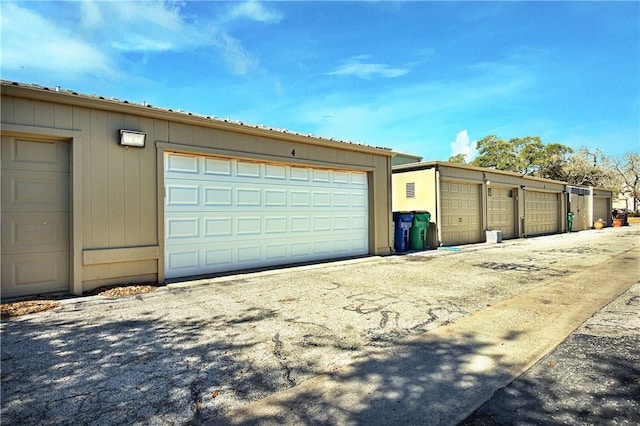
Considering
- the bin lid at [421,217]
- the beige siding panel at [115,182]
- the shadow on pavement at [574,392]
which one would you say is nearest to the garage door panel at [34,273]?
the beige siding panel at [115,182]

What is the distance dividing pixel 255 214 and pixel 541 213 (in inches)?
648

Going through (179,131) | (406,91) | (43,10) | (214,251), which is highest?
(406,91)

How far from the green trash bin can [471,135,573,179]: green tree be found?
24.2 meters

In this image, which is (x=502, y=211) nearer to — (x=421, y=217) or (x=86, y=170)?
(x=421, y=217)

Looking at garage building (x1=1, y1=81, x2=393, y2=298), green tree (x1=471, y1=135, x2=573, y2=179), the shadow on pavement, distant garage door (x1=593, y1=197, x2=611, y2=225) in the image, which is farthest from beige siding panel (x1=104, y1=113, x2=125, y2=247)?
green tree (x1=471, y1=135, x2=573, y2=179)

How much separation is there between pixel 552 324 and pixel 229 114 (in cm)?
635

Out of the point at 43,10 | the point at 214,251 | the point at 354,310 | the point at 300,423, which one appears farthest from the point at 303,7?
the point at 300,423

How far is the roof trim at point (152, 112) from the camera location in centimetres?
485

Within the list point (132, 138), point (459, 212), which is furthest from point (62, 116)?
point (459, 212)

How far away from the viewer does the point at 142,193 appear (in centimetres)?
589

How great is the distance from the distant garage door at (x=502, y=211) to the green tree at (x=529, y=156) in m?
17.8

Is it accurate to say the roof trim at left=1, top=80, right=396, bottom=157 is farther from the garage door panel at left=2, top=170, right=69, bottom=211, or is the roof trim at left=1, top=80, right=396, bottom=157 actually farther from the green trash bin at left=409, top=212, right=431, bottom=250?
the green trash bin at left=409, top=212, right=431, bottom=250

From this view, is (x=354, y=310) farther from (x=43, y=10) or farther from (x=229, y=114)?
(x=43, y=10)

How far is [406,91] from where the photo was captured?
13.8 m
